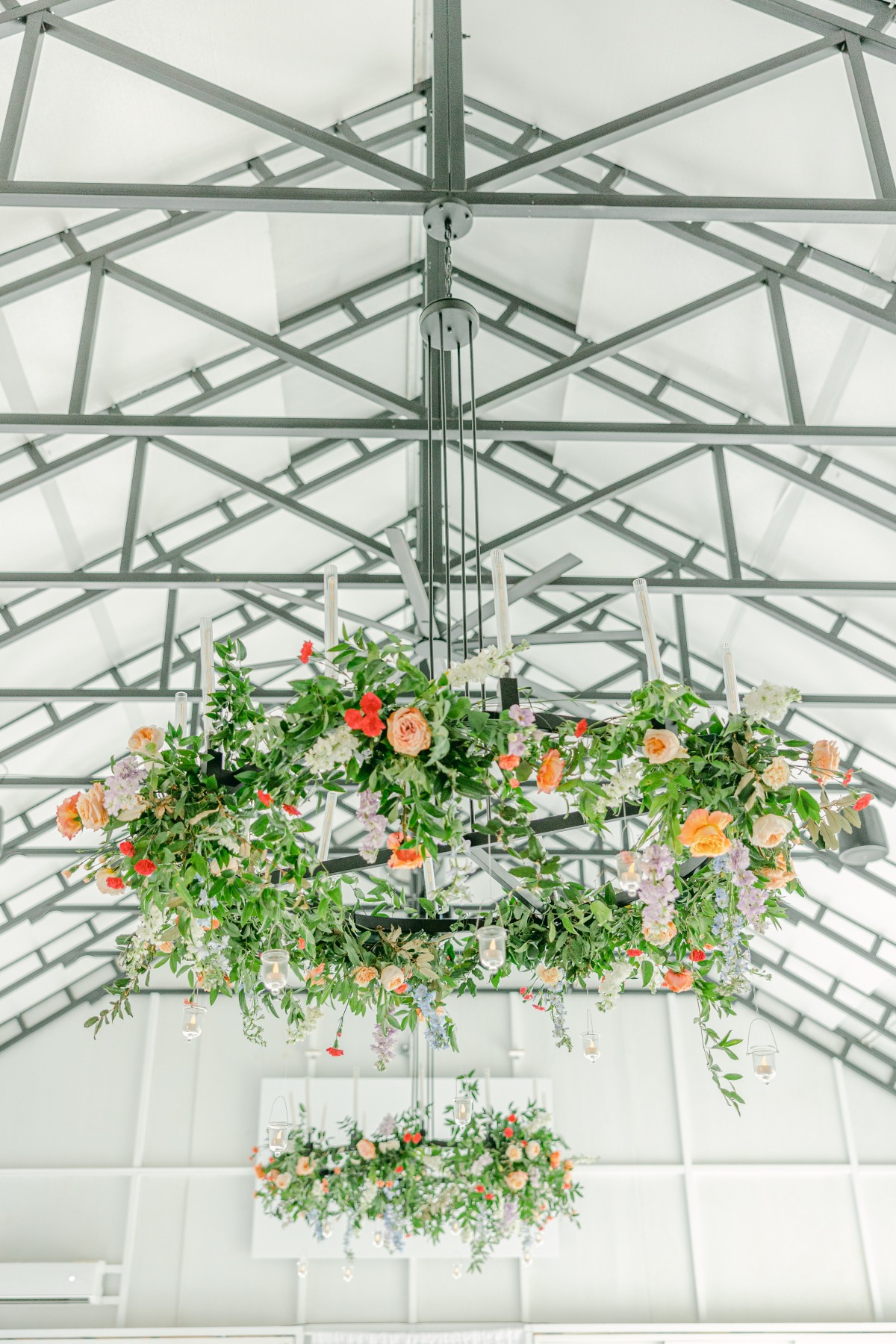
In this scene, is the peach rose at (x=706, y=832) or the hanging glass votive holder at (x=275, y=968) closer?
the peach rose at (x=706, y=832)

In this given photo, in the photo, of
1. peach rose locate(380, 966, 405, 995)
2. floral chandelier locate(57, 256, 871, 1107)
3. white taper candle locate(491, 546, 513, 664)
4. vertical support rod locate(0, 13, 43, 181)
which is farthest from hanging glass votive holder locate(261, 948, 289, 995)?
vertical support rod locate(0, 13, 43, 181)

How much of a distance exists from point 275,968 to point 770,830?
1059mm

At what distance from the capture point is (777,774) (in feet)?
6.67

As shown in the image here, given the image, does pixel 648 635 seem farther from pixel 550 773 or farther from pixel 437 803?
pixel 437 803

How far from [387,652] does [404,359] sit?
5.07 m

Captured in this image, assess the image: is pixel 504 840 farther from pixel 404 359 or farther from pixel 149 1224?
pixel 149 1224

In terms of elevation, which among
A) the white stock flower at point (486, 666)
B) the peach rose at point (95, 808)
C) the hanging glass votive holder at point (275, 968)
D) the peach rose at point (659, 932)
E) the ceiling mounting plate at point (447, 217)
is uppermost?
the ceiling mounting plate at point (447, 217)

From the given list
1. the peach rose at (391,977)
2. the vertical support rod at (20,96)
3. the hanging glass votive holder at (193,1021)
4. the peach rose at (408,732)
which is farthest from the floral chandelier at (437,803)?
the vertical support rod at (20,96)

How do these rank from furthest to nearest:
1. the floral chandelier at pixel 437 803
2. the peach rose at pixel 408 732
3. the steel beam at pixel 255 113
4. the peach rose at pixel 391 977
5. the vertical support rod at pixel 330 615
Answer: the steel beam at pixel 255 113
the peach rose at pixel 391 977
the vertical support rod at pixel 330 615
the floral chandelier at pixel 437 803
the peach rose at pixel 408 732

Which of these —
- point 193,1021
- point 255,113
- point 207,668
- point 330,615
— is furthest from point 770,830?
point 255,113

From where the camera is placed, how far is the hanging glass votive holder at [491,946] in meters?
2.27

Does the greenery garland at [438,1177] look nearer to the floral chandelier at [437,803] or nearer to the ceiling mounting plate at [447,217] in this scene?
the floral chandelier at [437,803]

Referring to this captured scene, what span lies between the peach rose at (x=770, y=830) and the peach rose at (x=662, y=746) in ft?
0.68

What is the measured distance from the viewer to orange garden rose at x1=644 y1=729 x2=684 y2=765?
200 centimetres
